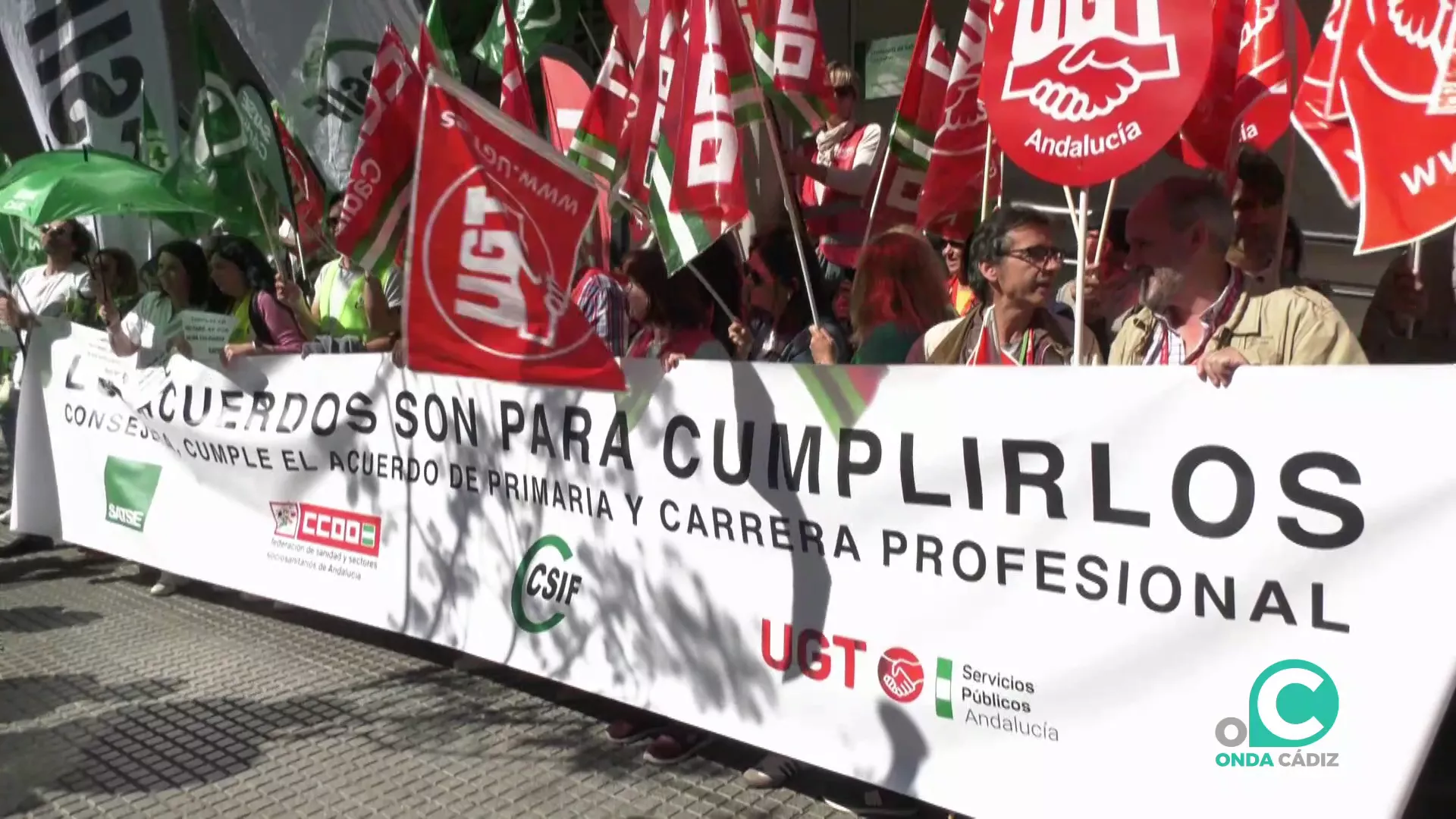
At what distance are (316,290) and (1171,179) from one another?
472cm

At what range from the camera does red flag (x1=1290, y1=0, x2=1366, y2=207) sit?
2.74 m

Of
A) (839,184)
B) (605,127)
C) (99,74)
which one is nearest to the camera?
(605,127)

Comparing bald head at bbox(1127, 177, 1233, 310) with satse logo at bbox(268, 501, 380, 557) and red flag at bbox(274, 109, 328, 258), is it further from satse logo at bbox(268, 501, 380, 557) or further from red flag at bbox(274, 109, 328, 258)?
red flag at bbox(274, 109, 328, 258)

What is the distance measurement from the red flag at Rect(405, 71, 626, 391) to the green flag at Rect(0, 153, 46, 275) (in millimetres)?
Result: 5380

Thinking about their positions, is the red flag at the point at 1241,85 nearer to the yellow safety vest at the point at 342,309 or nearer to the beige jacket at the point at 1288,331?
the beige jacket at the point at 1288,331

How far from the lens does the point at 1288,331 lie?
8.76 feet

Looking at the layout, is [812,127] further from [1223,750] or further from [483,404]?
[1223,750]

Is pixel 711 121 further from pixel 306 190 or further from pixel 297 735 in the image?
pixel 306 190

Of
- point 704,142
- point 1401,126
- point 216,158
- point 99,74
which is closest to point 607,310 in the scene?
point 704,142

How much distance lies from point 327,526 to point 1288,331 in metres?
3.84

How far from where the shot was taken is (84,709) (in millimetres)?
4289

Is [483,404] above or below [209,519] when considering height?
above

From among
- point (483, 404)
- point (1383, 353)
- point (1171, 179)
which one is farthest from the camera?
point (483, 404)

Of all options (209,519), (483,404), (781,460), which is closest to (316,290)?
(209,519)
